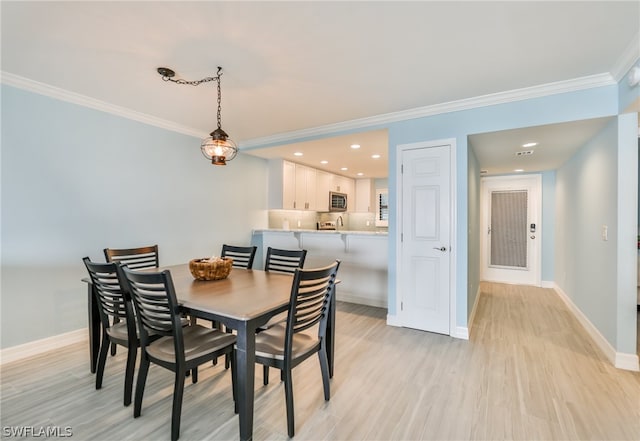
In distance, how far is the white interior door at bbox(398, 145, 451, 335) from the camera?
3.17 metres

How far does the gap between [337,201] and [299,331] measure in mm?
5074

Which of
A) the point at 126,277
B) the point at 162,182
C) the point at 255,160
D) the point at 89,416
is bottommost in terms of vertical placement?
the point at 89,416

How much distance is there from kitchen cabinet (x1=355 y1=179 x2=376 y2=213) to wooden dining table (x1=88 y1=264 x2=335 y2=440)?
5.45 m

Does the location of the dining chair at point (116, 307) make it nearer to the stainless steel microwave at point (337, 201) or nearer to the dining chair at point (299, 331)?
the dining chair at point (299, 331)

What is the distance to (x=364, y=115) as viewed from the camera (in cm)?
344

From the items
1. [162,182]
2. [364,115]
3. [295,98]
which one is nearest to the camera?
[295,98]

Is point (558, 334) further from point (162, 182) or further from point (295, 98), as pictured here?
point (162, 182)

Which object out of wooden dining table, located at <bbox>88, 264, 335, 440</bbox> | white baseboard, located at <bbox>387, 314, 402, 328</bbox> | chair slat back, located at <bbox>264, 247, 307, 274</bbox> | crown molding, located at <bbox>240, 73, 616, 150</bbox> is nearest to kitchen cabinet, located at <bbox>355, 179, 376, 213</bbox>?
crown molding, located at <bbox>240, 73, 616, 150</bbox>

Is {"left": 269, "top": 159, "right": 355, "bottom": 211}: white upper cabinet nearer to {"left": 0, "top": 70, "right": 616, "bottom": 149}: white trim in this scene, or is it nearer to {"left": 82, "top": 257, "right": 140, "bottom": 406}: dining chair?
{"left": 0, "top": 70, "right": 616, "bottom": 149}: white trim

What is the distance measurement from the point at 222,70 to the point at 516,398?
10.9ft

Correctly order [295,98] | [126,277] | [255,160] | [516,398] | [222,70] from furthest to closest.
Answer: [255,160]
[295,98]
[222,70]
[516,398]
[126,277]

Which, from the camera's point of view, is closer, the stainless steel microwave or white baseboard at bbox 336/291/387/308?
white baseboard at bbox 336/291/387/308

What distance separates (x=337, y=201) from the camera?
6730 mm

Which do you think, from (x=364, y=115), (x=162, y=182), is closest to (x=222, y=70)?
(x=364, y=115)
